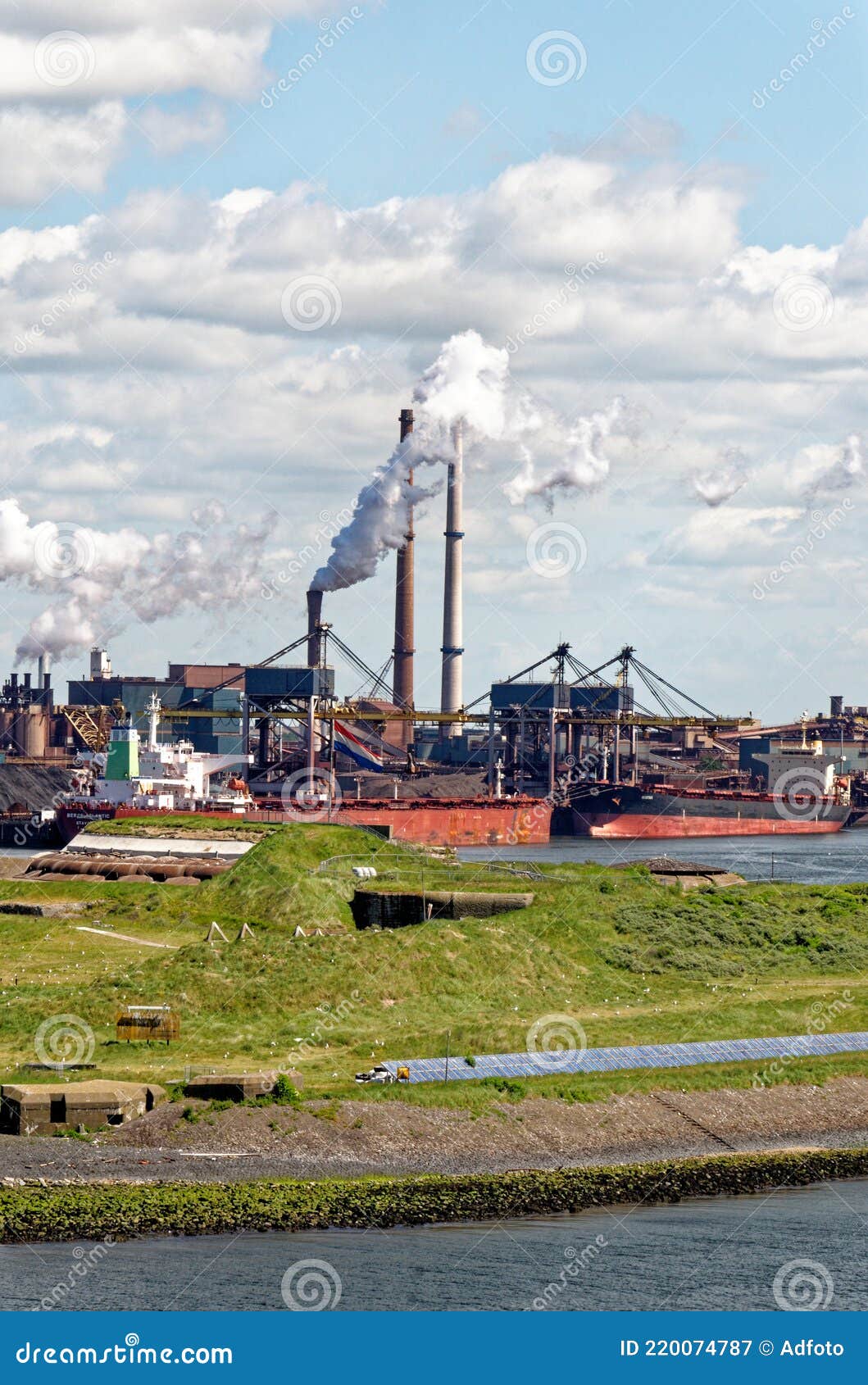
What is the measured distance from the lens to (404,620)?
160 metres

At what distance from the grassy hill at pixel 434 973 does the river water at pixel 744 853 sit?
35.6 meters

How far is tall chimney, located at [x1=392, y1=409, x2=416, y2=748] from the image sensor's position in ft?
516

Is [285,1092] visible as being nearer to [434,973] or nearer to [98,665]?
[434,973]

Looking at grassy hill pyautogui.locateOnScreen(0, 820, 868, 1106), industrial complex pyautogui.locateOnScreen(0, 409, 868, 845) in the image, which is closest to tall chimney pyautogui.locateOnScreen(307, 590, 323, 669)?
industrial complex pyautogui.locateOnScreen(0, 409, 868, 845)

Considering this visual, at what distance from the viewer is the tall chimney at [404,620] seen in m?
157

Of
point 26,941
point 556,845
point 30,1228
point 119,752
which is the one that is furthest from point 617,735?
point 30,1228

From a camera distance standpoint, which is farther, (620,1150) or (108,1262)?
(620,1150)

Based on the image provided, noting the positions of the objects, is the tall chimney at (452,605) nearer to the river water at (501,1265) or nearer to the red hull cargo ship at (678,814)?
the red hull cargo ship at (678,814)

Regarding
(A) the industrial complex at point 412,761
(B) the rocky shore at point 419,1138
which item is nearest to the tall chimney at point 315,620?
(A) the industrial complex at point 412,761

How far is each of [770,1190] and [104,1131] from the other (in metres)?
10.9

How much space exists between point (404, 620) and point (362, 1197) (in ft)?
439

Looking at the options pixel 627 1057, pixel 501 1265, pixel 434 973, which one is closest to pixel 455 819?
pixel 434 973

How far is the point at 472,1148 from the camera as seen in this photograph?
3011cm

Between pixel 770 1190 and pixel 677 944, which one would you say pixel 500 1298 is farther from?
pixel 677 944
